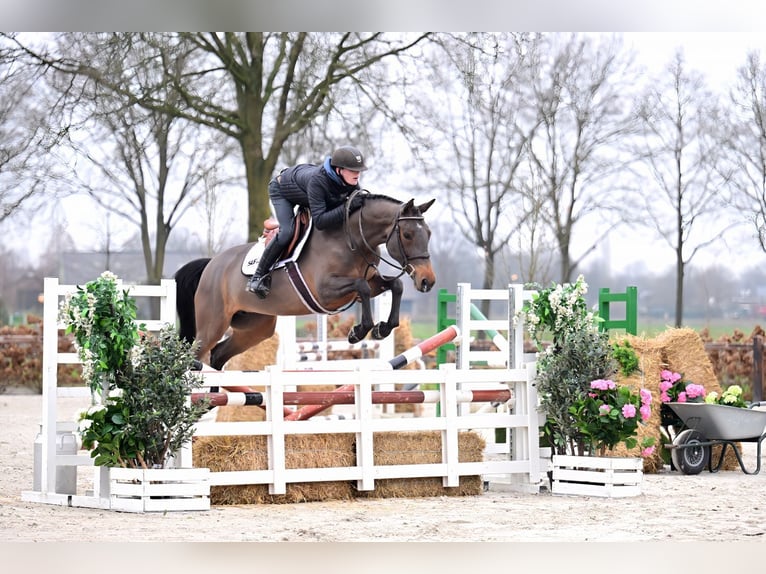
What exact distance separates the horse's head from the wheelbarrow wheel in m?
2.33

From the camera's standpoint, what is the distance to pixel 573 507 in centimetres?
517

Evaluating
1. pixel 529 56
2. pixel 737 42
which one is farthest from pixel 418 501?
pixel 737 42

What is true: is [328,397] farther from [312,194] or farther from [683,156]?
[683,156]

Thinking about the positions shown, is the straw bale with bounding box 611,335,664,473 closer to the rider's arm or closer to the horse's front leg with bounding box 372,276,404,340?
the horse's front leg with bounding box 372,276,404,340

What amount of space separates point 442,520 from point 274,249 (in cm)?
185

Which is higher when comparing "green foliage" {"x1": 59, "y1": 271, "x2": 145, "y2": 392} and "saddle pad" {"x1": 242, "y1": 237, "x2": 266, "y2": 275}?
"saddle pad" {"x1": 242, "y1": 237, "x2": 266, "y2": 275}

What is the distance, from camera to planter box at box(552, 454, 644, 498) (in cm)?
552

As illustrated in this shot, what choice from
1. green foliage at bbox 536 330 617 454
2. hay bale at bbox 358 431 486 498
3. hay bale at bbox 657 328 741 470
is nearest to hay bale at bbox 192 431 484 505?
hay bale at bbox 358 431 486 498

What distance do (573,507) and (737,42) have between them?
36.4 feet

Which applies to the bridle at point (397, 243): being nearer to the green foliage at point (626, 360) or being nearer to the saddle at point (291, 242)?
the saddle at point (291, 242)

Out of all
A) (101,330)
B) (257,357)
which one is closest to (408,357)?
(101,330)

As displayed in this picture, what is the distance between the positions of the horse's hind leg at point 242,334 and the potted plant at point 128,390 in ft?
4.28

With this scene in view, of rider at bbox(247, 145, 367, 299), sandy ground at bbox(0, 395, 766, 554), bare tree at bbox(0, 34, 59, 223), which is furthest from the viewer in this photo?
Answer: bare tree at bbox(0, 34, 59, 223)
